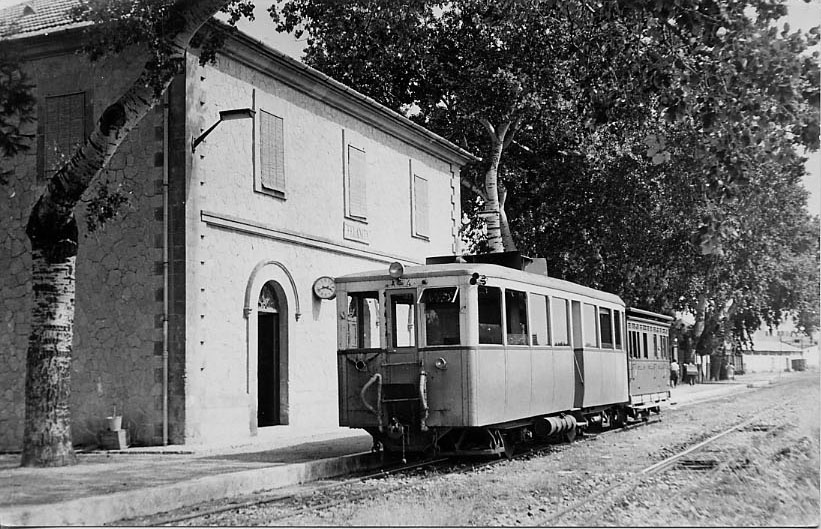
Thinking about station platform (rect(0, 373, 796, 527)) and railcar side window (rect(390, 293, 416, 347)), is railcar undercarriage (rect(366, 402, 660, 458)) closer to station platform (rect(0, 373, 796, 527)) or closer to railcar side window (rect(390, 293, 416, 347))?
station platform (rect(0, 373, 796, 527))

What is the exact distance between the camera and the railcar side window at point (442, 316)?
1248 centimetres

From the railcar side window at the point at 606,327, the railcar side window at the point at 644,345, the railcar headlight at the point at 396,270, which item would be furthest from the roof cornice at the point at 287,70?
the railcar side window at the point at 644,345

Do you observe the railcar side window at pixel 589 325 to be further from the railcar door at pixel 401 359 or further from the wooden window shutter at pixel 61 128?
the wooden window shutter at pixel 61 128

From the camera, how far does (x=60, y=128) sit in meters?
15.9

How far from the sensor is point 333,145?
2022 centimetres

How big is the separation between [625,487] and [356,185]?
12075mm

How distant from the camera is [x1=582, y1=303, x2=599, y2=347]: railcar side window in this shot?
16328mm

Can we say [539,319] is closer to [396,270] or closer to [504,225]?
[396,270]

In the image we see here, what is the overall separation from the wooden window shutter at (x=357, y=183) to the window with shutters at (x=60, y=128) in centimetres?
660

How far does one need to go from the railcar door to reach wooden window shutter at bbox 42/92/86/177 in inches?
269

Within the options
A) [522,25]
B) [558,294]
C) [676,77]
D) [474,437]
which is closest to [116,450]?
[474,437]

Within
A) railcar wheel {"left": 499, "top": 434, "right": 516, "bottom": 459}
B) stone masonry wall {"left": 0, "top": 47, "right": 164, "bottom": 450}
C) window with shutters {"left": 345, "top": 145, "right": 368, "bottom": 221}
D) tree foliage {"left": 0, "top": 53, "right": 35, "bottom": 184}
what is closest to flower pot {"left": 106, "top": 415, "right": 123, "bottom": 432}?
stone masonry wall {"left": 0, "top": 47, "right": 164, "bottom": 450}

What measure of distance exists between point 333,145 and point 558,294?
7.37 metres

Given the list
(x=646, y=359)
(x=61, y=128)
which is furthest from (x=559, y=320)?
(x=61, y=128)
